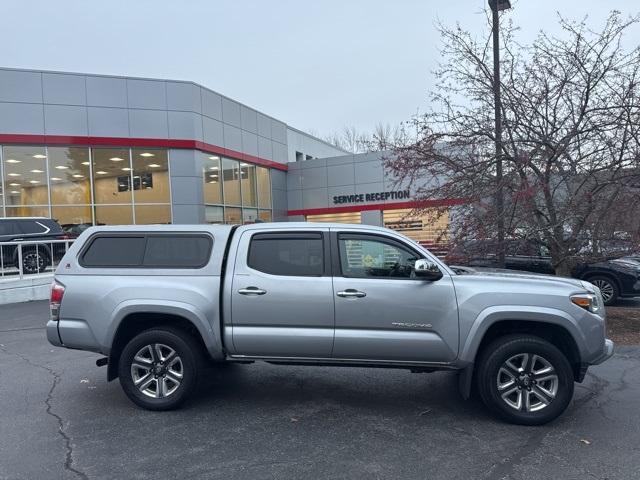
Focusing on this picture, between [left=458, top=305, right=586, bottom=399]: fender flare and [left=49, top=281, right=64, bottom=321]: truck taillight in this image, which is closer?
[left=458, top=305, right=586, bottom=399]: fender flare

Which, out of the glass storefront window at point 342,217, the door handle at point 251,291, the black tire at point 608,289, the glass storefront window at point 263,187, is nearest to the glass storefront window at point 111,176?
the glass storefront window at point 263,187

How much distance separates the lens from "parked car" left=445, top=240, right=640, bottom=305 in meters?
9.02

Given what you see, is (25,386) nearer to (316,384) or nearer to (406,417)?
(316,384)

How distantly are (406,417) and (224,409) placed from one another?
1.78m

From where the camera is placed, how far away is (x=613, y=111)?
8109 mm

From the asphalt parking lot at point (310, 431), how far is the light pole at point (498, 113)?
2.95 m

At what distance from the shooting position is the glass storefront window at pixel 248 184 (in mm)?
25688

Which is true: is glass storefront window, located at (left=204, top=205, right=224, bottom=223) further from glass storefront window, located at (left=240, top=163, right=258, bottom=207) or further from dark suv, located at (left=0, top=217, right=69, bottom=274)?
dark suv, located at (left=0, top=217, right=69, bottom=274)

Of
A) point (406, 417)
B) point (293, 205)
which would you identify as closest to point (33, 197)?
point (293, 205)

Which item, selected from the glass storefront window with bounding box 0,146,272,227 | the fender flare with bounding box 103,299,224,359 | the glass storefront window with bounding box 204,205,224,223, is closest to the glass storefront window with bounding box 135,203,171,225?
the glass storefront window with bounding box 0,146,272,227

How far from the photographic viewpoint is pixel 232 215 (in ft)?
81.4

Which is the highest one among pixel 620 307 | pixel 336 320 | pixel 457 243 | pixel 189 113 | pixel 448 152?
pixel 189 113

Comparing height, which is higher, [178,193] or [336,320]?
[178,193]

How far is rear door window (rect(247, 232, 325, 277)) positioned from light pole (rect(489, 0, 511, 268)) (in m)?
4.66
